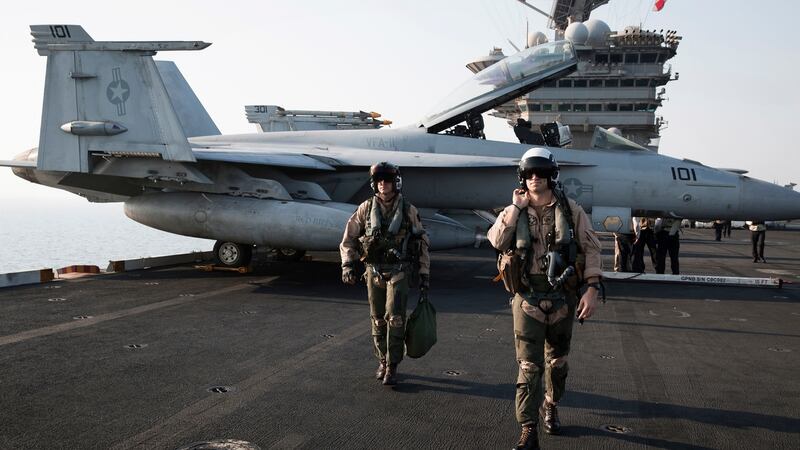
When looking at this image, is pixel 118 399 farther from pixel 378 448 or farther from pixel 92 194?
pixel 92 194

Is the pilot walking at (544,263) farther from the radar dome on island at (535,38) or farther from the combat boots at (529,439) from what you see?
the radar dome on island at (535,38)

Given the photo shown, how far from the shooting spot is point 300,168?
1144 centimetres

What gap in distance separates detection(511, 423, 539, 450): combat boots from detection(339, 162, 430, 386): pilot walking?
158cm

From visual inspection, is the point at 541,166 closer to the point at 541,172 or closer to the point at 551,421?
Result: the point at 541,172

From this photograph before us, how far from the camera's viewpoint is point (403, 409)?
4523 millimetres

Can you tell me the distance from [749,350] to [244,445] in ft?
18.1

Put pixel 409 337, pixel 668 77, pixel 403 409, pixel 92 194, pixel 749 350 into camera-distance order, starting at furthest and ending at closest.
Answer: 1. pixel 668 77
2. pixel 92 194
3. pixel 749 350
4. pixel 409 337
5. pixel 403 409

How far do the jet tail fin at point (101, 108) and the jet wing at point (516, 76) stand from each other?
5.45 m

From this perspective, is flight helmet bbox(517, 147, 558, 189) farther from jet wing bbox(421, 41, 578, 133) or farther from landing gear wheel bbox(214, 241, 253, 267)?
landing gear wheel bbox(214, 241, 253, 267)

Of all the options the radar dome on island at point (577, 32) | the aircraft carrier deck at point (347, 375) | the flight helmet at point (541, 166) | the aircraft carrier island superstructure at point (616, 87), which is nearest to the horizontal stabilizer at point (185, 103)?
the aircraft carrier deck at point (347, 375)

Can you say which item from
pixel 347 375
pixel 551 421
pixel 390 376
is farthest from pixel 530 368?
pixel 347 375

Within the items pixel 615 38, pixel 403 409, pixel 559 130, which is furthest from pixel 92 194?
pixel 615 38

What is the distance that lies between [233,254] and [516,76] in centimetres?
667

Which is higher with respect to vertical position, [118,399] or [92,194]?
[92,194]
